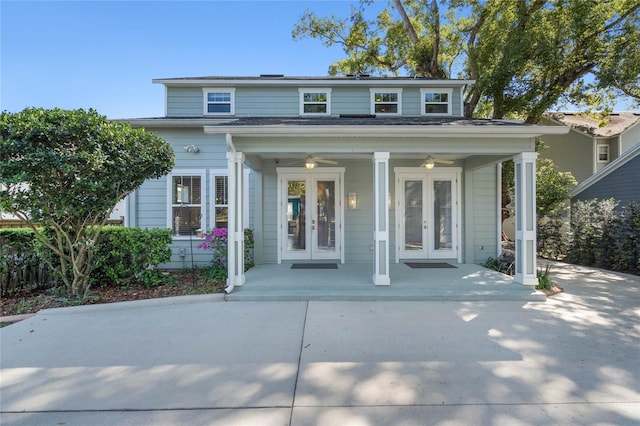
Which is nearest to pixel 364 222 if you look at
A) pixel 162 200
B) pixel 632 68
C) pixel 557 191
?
pixel 162 200

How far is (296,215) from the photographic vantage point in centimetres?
795

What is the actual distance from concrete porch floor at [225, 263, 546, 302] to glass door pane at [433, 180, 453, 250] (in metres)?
1.60

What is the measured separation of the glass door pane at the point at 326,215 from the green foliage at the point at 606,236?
7.01m

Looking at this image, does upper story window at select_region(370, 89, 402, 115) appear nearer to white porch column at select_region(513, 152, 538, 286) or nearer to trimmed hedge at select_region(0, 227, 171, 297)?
white porch column at select_region(513, 152, 538, 286)

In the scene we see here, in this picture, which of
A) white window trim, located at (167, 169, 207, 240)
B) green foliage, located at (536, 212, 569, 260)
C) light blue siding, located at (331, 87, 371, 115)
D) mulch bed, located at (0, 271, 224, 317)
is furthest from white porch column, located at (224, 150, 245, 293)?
green foliage, located at (536, 212, 569, 260)

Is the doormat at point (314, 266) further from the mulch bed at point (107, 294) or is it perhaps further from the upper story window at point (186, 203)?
the upper story window at point (186, 203)

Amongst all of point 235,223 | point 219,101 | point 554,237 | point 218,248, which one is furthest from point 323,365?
point 554,237

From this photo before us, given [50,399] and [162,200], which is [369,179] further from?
[50,399]

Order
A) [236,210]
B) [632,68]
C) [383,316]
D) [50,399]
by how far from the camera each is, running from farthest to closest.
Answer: [632,68] → [236,210] → [383,316] → [50,399]

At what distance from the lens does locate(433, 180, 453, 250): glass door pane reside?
801 centimetres

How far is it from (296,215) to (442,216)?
3.79m

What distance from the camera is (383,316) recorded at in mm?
4469

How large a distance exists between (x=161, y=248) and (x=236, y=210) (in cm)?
155

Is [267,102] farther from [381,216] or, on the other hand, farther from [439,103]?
[381,216]
